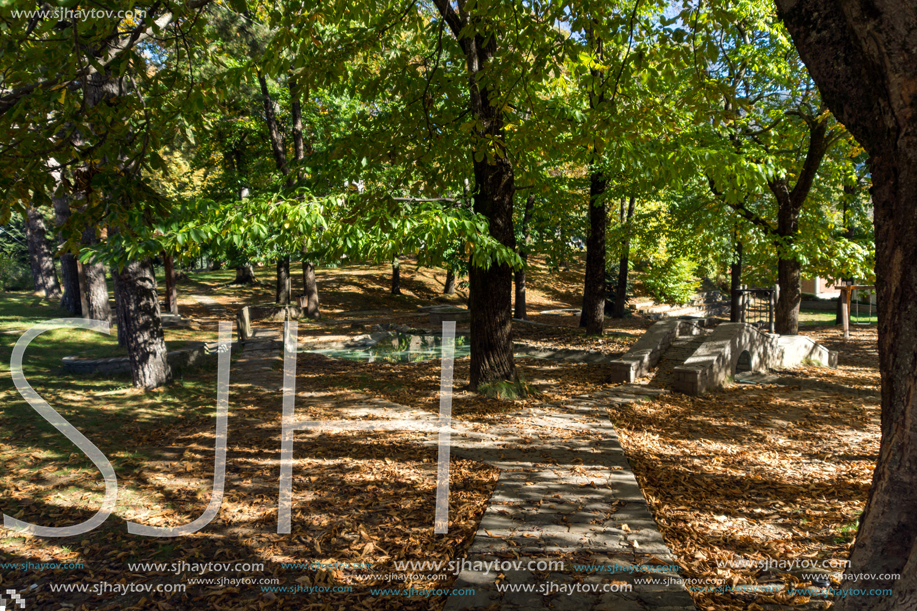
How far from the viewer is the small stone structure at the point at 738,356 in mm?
8695

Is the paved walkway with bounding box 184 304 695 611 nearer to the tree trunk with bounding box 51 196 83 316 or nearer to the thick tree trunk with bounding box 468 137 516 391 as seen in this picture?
the thick tree trunk with bounding box 468 137 516 391

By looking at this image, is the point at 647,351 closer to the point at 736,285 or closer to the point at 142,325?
the point at 142,325

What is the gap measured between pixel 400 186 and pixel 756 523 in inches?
230

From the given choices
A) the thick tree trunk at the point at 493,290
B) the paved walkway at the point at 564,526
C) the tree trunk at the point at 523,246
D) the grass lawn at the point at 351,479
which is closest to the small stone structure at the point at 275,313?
the tree trunk at the point at 523,246

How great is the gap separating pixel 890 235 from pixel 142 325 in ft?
28.5

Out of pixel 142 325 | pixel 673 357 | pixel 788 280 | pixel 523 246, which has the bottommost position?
pixel 673 357

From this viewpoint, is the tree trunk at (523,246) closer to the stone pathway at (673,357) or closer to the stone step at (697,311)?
the stone pathway at (673,357)

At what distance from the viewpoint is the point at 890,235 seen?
2.46 metres

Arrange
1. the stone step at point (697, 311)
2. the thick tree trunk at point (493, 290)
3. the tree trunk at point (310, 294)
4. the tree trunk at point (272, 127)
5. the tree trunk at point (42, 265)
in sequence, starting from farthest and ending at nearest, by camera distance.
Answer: the stone step at point (697, 311) < the tree trunk at point (42, 265) < the tree trunk at point (310, 294) < the tree trunk at point (272, 127) < the thick tree trunk at point (493, 290)

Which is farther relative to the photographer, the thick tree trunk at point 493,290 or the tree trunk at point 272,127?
the tree trunk at point 272,127

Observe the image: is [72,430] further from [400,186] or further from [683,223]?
[683,223]

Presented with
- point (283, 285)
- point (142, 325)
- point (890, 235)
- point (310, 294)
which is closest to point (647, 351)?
point (890, 235)

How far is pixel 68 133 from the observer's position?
13.1 feet

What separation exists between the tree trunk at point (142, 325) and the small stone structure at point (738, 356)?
8264 mm
